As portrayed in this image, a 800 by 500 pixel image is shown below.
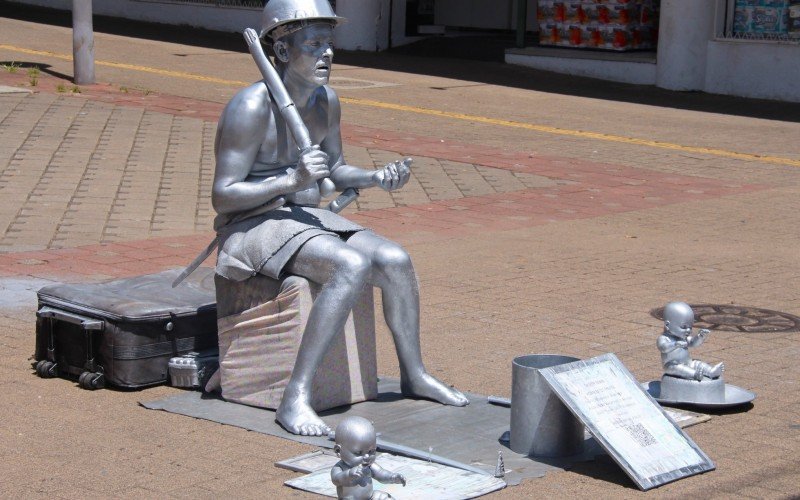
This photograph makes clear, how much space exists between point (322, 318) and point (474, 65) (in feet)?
55.0

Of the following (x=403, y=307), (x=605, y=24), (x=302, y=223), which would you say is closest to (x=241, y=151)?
(x=302, y=223)

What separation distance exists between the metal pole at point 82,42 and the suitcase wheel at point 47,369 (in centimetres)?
1112

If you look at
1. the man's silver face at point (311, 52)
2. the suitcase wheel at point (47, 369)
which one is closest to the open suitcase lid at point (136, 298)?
the suitcase wheel at point (47, 369)

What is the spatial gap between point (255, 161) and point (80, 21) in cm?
1157

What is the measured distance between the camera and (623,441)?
454 cm

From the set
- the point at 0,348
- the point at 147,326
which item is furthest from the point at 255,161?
the point at 0,348

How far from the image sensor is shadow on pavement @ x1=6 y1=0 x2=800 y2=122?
1786cm

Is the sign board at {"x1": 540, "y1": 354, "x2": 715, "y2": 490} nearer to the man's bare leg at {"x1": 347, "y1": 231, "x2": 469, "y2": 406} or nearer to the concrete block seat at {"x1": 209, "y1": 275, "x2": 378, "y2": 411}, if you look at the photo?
the man's bare leg at {"x1": 347, "y1": 231, "x2": 469, "y2": 406}

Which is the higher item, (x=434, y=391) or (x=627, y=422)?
(x=627, y=422)

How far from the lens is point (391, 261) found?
517 centimetres

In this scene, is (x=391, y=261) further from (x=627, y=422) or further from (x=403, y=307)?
(x=627, y=422)

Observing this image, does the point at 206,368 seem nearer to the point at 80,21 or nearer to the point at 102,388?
the point at 102,388

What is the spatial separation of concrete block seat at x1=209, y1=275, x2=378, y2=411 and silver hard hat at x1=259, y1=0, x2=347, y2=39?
1.01 metres

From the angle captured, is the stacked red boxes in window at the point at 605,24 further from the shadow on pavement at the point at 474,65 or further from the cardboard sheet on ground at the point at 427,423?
the cardboard sheet on ground at the point at 427,423
